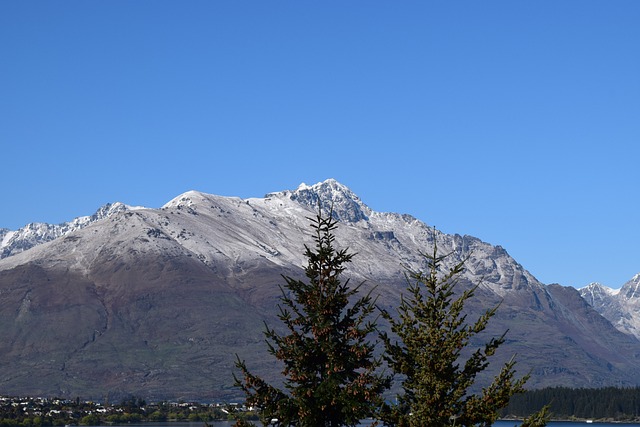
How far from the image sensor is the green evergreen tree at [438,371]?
3644 centimetres

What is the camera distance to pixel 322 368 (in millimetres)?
39750

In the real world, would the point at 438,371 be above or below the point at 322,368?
below

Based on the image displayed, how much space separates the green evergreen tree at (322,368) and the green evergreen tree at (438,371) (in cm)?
98

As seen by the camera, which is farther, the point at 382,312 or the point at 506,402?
the point at 382,312

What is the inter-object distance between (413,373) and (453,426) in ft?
11.2

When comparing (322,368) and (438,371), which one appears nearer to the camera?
(438,371)

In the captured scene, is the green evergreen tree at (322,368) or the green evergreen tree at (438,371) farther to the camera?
the green evergreen tree at (322,368)

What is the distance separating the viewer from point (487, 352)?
38.2 m

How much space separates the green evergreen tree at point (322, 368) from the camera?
3819 cm

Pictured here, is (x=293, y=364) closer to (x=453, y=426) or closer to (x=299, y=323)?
(x=299, y=323)

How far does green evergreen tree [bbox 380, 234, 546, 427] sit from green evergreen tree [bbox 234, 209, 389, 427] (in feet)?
3.21

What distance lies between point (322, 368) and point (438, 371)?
4.89 m

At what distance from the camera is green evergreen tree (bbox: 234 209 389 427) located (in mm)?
38188


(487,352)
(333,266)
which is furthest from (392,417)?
(333,266)
